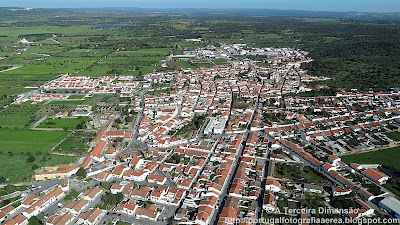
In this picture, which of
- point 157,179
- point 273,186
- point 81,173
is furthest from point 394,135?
point 81,173

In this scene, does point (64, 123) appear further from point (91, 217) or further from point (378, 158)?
point (378, 158)

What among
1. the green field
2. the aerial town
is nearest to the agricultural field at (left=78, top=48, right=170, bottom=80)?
the aerial town

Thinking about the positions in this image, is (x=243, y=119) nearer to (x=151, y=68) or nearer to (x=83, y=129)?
(x=83, y=129)

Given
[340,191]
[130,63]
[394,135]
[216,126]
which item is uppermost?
[130,63]

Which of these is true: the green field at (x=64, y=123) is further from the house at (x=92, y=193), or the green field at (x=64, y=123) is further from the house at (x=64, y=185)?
the house at (x=92, y=193)

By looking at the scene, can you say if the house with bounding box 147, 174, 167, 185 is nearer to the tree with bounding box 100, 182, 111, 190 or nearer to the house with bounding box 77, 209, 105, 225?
the tree with bounding box 100, 182, 111, 190

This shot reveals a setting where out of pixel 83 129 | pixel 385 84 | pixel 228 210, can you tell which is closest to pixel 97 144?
pixel 83 129

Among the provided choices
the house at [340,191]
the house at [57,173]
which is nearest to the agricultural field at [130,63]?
the house at [57,173]
